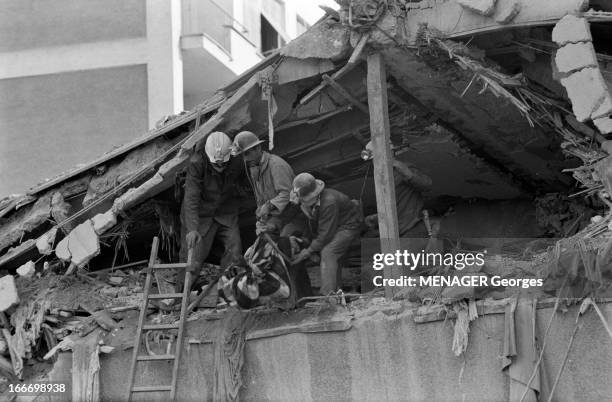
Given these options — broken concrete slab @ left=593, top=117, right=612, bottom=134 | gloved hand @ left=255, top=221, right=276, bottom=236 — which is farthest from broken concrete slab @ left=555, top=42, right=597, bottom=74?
gloved hand @ left=255, top=221, right=276, bottom=236

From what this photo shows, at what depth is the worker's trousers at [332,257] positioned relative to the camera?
12.1 meters

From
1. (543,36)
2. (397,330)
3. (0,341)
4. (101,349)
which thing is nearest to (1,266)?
(0,341)

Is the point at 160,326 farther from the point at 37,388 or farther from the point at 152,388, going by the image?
the point at 37,388

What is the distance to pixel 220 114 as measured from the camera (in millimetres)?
12648

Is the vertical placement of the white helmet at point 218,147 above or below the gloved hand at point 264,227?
above

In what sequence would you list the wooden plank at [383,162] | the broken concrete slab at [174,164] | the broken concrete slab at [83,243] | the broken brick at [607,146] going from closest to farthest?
the broken brick at [607,146]
the wooden plank at [383,162]
the broken concrete slab at [174,164]
the broken concrete slab at [83,243]

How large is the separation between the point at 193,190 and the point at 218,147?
0.62 metres

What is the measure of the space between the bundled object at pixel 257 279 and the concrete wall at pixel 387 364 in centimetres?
46

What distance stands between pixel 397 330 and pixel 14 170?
12454 millimetres

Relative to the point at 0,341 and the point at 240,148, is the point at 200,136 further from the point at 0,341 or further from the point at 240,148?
the point at 0,341

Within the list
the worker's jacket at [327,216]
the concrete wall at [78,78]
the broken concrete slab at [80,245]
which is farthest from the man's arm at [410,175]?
the concrete wall at [78,78]

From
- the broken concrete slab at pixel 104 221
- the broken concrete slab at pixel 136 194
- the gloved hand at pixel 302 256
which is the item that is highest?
the broken concrete slab at pixel 136 194

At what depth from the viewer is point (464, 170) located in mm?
14367

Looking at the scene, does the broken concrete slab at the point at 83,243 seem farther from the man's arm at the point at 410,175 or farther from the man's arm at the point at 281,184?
the man's arm at the point at 410,175
